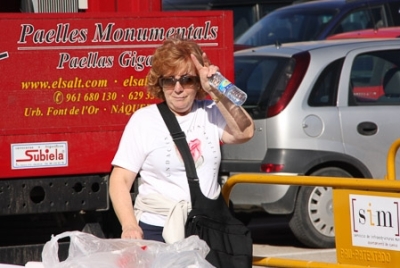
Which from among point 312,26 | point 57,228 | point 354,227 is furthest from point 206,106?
point 312,26

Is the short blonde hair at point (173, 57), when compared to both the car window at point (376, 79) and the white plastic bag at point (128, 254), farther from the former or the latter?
the car window at point (376, 79)

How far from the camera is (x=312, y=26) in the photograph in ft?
47.0

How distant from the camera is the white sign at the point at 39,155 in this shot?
241 inches

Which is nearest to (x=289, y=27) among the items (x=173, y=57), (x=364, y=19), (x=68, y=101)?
(x=364, y=19)

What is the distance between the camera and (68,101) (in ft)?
20.4

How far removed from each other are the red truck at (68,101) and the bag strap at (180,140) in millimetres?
1361

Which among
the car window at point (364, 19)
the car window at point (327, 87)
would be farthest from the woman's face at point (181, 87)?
the car window at point (364, 19)

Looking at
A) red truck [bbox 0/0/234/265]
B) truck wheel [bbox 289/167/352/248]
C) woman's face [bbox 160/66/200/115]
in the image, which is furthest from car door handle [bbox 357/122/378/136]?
woman's face [bbox 160/66/200/115]

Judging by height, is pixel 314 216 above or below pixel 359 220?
below

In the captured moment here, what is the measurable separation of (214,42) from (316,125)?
108 inches

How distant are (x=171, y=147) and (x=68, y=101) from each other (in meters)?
1.49

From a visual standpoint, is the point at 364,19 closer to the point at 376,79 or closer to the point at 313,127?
the point at 376,79

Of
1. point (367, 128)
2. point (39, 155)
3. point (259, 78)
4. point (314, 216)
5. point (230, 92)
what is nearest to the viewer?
point (230, 92)

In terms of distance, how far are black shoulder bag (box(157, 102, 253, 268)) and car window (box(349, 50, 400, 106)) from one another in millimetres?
4549
